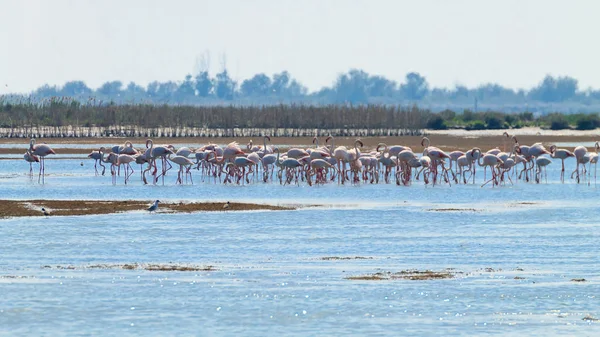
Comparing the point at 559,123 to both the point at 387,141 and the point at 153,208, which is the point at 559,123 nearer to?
the point at 387,141

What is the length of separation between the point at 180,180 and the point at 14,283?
21.4 meters

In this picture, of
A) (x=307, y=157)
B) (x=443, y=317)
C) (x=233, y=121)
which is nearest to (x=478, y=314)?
(x=443, y=317)

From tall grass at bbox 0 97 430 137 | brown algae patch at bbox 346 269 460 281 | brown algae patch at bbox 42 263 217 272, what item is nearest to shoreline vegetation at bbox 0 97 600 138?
tall grass at bbox 0 97 430 137

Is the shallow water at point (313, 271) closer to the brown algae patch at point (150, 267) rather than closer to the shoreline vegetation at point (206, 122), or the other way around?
the brown algae patch at point (150, 267)

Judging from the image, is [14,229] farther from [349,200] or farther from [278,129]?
[278,129]

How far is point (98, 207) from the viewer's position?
2633 cm

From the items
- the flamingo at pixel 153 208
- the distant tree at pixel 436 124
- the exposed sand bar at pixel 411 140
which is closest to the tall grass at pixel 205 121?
the exposed sand bar at pixel 411 140

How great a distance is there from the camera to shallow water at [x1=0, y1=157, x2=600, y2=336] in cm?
1303

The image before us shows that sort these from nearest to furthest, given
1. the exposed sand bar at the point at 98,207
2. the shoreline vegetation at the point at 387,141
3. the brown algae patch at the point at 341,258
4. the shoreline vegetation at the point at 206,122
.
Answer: the brown algae patch at the point at 341,258 → the exposed sand bar at the point at 98,207 → the shoreline vegetation at the point at 387,141 → the shoreline vegetation at the point at 206,122

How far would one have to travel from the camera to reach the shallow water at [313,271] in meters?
13.0

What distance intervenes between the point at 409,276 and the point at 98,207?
11.9 metres

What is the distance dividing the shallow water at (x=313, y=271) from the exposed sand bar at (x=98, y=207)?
89cm

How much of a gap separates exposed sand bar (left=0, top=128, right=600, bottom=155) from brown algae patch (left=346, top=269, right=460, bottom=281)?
1627 inches

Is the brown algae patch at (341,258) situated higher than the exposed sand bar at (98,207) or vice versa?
the brown algae patch at (341,258)
